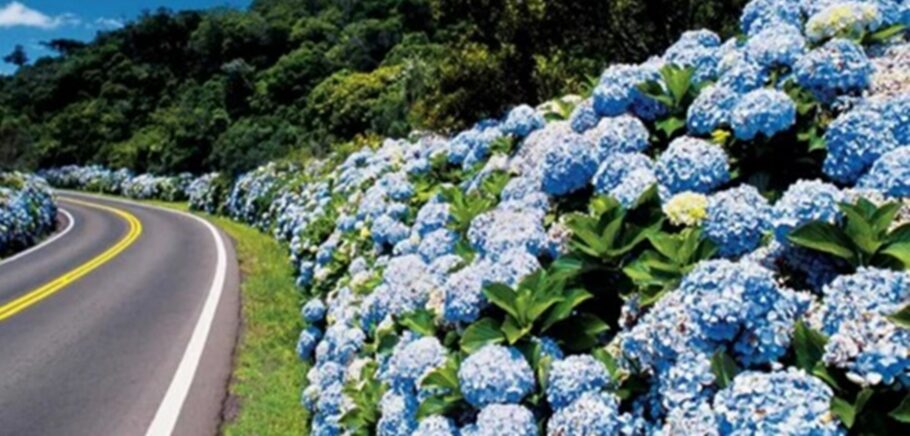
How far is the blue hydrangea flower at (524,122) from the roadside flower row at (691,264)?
1.17 ft

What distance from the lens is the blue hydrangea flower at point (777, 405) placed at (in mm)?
1966

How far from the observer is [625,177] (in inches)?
132

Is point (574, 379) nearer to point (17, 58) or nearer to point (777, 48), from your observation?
point (777, 48)

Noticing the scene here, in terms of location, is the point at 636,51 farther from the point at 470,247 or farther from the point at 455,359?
the point at 455,359

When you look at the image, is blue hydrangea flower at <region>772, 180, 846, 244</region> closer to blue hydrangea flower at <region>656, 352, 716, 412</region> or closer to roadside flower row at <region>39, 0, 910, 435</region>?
roadside flower row at <region>39, 0, 910, 435</region>

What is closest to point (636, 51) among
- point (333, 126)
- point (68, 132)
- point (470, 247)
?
point (470, 247)

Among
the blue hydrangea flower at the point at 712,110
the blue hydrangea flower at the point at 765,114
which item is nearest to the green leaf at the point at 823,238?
the blue hydrangea flower at the point at 765,114

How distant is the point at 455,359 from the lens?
3301 millimetres

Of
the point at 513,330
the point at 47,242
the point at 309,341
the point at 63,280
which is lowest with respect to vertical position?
the point at 47,242

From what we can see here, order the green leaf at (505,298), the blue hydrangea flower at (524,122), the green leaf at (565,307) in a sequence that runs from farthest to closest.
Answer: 1. the blue hydrangea flower at (524,122)
2. the green leaf at (505,298)
3. the green leaf at (565,307)

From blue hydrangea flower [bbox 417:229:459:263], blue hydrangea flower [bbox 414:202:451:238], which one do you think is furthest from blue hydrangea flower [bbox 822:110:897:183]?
blue hydrangea flower [bbox 414:202:451:238]

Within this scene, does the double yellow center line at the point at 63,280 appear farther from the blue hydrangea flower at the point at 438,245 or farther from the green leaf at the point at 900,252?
the green leaf at the point at 900,252

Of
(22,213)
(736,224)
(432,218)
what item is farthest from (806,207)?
(22,213)

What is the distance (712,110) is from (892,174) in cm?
86
